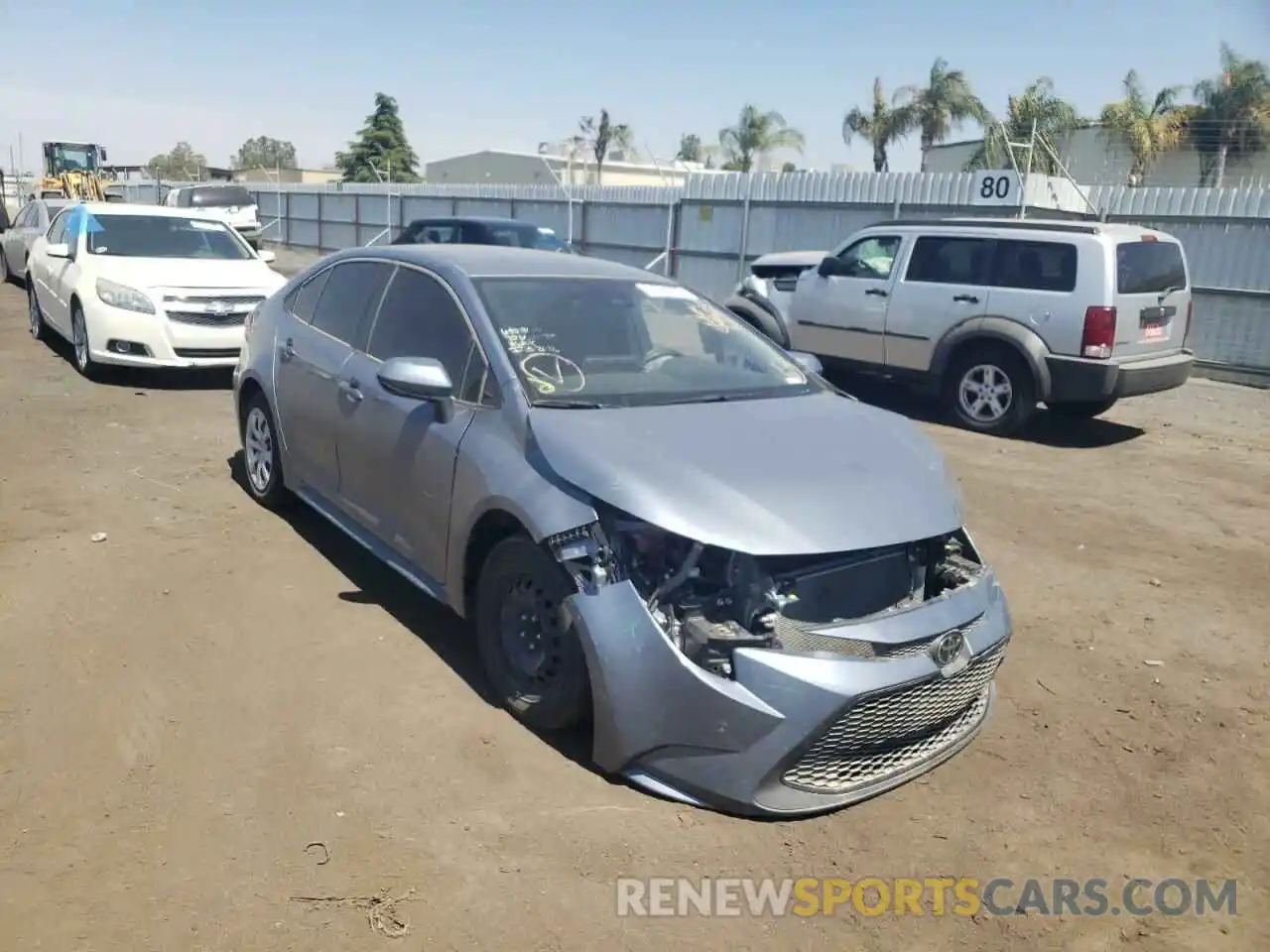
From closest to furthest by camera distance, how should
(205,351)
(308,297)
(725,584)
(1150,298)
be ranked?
(725,584) < (308,297) < (1150,298) < (205,351)

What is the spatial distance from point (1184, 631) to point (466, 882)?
385cm

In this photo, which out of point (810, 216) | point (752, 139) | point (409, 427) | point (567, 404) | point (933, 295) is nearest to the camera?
point (567, 404)

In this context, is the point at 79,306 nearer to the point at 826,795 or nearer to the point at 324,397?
the point at 324,397

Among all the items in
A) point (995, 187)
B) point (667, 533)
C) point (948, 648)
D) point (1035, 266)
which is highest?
point (995, 187)

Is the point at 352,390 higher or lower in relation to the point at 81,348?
higher

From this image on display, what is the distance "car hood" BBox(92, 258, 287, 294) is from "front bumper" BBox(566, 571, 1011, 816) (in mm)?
7477

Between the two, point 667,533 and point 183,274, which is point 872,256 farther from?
point 667,533

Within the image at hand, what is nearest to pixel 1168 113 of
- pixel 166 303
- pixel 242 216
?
pixel 242 216

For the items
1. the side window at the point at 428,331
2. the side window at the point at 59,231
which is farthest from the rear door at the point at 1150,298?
the side window at the point at 59,231

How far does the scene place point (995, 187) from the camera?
14492 mm

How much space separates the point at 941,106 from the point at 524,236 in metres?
37.7

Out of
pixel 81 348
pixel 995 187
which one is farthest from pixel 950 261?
pixel 81 348

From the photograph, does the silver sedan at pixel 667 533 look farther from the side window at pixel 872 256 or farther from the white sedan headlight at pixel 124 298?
the side window at pixel 872 256

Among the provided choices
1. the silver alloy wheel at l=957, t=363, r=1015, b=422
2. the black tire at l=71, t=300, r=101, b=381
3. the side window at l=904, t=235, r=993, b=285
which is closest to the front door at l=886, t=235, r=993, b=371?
the side window at l=904, t=235, r=993, b=285
